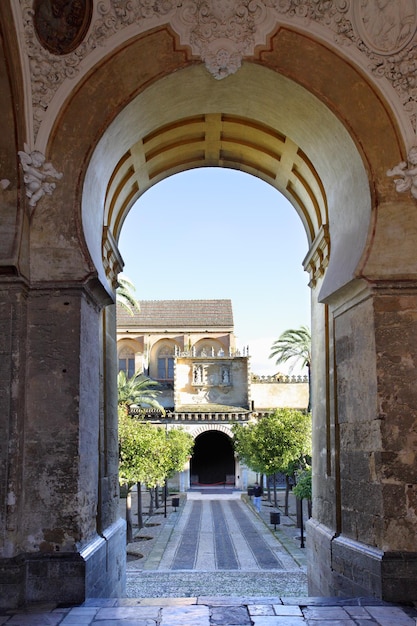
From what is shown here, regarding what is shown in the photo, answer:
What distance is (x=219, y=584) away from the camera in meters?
14.4

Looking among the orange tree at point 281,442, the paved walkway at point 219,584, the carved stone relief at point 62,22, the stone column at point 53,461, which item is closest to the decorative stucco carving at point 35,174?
the stone column at point 53,461

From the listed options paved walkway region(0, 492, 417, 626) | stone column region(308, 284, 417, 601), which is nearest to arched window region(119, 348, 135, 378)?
paved walkway region(0, 492, 417, 626)

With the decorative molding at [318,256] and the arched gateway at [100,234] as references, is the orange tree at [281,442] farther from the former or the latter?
the arched gateway at [100,234]

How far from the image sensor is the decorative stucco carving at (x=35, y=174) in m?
7.09

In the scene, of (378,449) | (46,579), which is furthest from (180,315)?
(46,579)

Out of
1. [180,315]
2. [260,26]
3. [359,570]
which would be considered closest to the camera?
[359,570]

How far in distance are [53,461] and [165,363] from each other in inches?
2001

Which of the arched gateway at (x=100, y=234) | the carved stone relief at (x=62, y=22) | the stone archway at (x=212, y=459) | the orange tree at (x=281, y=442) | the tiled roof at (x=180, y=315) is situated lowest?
the stone archway at (x=212, y=459)

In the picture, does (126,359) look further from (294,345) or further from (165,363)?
(294,345)

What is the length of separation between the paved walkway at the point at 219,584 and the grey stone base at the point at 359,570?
203 millimetres

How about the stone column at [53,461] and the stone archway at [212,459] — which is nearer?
the stone column at [53,461]

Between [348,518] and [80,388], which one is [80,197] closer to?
[80,388]

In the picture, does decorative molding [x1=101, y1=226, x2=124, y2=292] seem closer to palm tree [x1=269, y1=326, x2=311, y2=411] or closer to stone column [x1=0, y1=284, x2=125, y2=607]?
stone column [x1=0, y1=284, x2=125, y2=607]

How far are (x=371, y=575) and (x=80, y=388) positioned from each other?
3.56 meters
